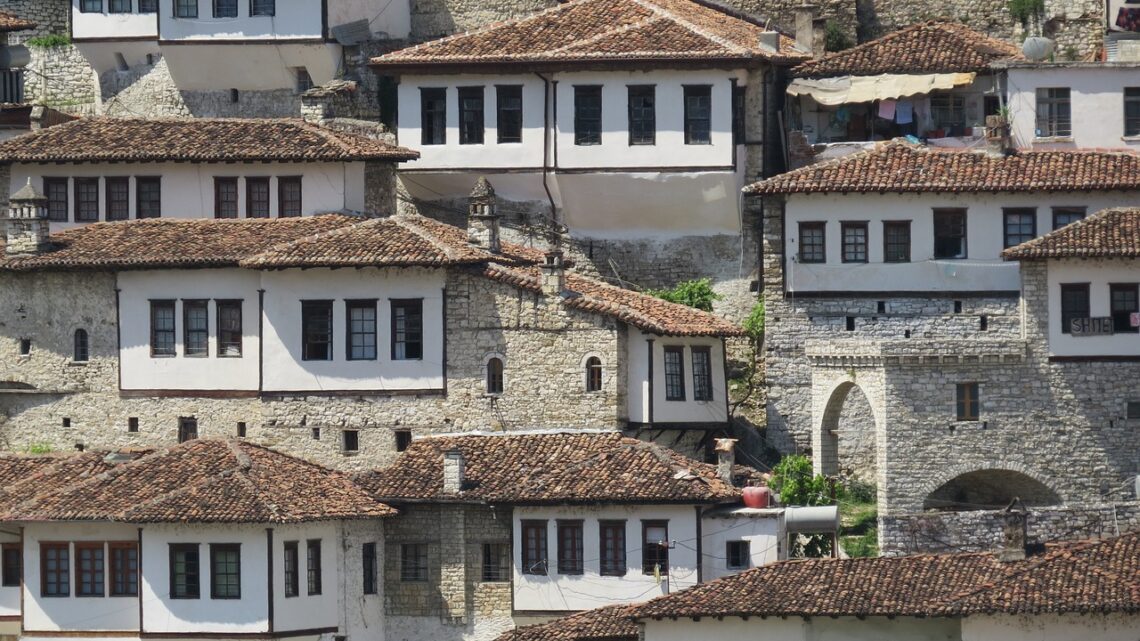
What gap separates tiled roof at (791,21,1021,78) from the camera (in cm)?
8725

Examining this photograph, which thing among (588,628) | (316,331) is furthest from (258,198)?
(588,628)

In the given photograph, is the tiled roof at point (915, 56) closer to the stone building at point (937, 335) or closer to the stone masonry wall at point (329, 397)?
the stone building at point (937, 335)

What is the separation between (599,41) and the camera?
86938mm

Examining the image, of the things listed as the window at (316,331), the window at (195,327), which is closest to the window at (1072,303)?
the window at (316,331)

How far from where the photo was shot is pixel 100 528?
78125 mm

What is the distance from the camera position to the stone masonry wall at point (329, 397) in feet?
266

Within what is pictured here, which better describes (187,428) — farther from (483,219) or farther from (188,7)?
(188,7)

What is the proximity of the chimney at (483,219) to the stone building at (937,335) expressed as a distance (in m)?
5.92

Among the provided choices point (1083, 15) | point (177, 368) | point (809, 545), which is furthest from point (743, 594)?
point (1083, 15)

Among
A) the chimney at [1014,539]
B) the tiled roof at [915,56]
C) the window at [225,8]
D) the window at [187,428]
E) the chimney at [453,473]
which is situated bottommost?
the chimney at [1014,539]

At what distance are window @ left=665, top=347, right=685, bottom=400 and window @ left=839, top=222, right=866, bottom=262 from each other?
4.44m

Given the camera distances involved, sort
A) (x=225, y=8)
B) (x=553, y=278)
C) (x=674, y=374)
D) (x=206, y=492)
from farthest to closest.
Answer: (x=225, y=8) < (x=674, y=374) < (x=553, y=278) < (x=206, y=492)

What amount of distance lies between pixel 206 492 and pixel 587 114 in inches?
594

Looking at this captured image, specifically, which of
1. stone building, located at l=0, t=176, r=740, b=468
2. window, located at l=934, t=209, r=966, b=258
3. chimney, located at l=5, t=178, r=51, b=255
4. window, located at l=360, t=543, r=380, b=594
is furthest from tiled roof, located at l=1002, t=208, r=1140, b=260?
chimney, located at l=5, t=178, r=51, b=255
